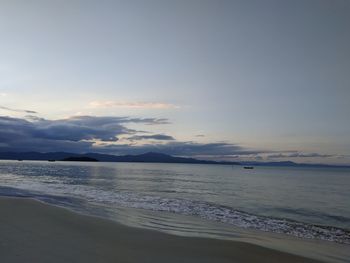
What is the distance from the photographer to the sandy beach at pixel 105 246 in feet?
26.6

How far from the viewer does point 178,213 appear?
19.1m

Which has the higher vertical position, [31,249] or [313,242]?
[31,249]

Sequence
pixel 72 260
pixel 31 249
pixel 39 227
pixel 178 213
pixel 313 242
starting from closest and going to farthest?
pixel 72 260
pixel 31 249
pixel 39 227
pixel 313 242
pixel 178 213

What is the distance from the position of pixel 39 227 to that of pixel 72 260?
15.1 feet

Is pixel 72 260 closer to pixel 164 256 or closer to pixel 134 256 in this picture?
pixel 134 256

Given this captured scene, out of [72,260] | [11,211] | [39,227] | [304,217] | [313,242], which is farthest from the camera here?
[304,217]

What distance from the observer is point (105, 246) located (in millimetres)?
9344

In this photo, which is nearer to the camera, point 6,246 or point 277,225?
point 6,246

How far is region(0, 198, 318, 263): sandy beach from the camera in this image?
8.09m

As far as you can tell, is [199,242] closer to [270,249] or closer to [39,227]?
[270,249]

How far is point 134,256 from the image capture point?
27.7 feet

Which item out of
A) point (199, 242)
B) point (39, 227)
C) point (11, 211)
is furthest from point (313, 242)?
point (11, 211)

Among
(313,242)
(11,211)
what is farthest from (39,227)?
(313,242)

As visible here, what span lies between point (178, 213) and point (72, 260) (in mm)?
11853
